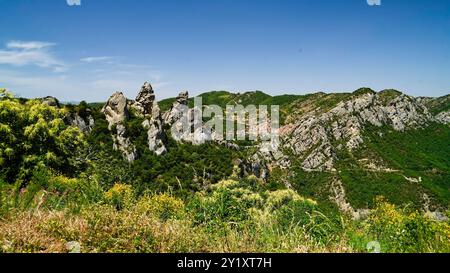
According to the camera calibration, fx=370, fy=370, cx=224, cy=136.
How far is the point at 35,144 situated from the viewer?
19.5m

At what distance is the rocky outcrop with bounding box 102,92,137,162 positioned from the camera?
2510 inches

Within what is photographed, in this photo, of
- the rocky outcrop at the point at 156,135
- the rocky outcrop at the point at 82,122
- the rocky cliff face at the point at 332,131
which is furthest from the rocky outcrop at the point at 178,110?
the rocky cliff face at the point at 332,131

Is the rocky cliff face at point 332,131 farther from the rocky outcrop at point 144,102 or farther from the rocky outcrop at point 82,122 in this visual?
the rocky outcrop at point 82,122

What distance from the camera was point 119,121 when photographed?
68.2 meters

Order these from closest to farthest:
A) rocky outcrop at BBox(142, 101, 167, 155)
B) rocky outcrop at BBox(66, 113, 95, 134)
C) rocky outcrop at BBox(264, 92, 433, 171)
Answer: rocky outcrop at BBox(66, 113, 95, 134), rocky outcrop at BBox(142, 101, 167, 155), rocky outcrop at BBox(264, 92, 433, 171)

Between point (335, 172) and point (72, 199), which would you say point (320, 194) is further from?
point (72, 199)

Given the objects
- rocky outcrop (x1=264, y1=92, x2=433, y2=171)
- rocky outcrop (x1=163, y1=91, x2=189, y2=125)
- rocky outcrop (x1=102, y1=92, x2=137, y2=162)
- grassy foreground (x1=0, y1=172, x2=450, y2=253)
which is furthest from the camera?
rocky outcrop (x1=264, y1=92, x2=433, y2=171)

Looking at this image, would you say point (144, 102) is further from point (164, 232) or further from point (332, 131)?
point (332, 131)

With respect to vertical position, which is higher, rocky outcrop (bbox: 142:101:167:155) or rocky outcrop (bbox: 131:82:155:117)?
rocky outcrop (bbox: 131:82:155:117)

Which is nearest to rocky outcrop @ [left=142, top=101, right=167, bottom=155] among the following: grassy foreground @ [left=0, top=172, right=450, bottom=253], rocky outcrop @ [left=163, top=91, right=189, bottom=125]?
rocky outcrop @ [left=163, top=91, right=189, bottom=125]

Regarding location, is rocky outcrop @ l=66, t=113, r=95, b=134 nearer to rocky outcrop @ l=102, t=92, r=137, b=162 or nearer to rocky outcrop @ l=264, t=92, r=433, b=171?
rocky outcrop @ l=102, t=92, r=137, b=162

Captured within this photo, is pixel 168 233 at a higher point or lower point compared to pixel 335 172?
higher

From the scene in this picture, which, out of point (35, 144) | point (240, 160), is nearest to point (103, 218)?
point (35, 144)
